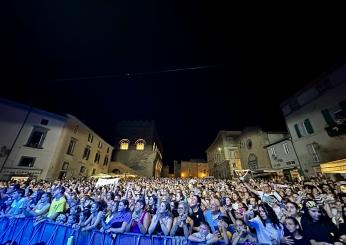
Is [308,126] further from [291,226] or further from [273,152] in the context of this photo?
→ [291,226]

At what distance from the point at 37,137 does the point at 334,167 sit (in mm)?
31646

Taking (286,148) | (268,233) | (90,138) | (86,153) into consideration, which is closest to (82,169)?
(86,153)

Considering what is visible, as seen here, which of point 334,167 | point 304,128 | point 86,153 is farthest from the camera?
point 86,153

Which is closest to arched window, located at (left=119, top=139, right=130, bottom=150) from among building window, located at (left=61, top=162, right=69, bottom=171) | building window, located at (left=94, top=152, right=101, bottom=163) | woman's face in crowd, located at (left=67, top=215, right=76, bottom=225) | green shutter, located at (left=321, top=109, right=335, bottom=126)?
A: building window, located at (left=94, top=152, right=101, bottom=163)

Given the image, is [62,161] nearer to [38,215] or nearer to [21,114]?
[21,114]

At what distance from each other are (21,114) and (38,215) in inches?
731

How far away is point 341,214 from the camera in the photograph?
15.2 feet

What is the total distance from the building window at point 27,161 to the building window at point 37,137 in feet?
4.95

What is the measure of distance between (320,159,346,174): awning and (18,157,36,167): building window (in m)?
30.8

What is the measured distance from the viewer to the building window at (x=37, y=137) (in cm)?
1844

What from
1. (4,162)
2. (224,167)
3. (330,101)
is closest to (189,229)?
(330,101)

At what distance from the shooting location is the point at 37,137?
62.6ft

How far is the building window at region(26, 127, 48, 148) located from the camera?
18.4 metres

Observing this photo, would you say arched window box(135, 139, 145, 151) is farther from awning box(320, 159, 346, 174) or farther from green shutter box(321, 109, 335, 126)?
green shutter box(321, 109, 335, 126)
